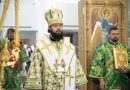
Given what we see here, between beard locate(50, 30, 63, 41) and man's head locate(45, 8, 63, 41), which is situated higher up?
man's head locate(45, 8, 63, 41)

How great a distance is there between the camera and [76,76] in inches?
143

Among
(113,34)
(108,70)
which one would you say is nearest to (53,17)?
(113,34)

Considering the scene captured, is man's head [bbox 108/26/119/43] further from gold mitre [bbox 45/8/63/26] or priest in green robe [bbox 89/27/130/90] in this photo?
gold mitre [bbox 45/8/63/26]

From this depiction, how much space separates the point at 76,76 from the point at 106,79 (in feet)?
3.20

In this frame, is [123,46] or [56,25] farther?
[123,46]

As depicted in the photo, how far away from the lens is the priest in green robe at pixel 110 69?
4453mm

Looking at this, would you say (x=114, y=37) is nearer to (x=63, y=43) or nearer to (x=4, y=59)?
(x=63, y=43)

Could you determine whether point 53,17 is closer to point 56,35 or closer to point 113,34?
point 56,35

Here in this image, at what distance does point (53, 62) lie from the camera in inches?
136

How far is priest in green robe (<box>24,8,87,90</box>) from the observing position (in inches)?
134

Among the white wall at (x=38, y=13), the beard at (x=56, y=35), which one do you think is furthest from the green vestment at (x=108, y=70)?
the white wall at (x=38, y=13)

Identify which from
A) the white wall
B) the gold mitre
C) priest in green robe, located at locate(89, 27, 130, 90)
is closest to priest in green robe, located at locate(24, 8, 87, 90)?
the gold mitre

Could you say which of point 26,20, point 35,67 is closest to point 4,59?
point 35,67

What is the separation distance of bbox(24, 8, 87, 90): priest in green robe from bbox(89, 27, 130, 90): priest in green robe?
100cm
